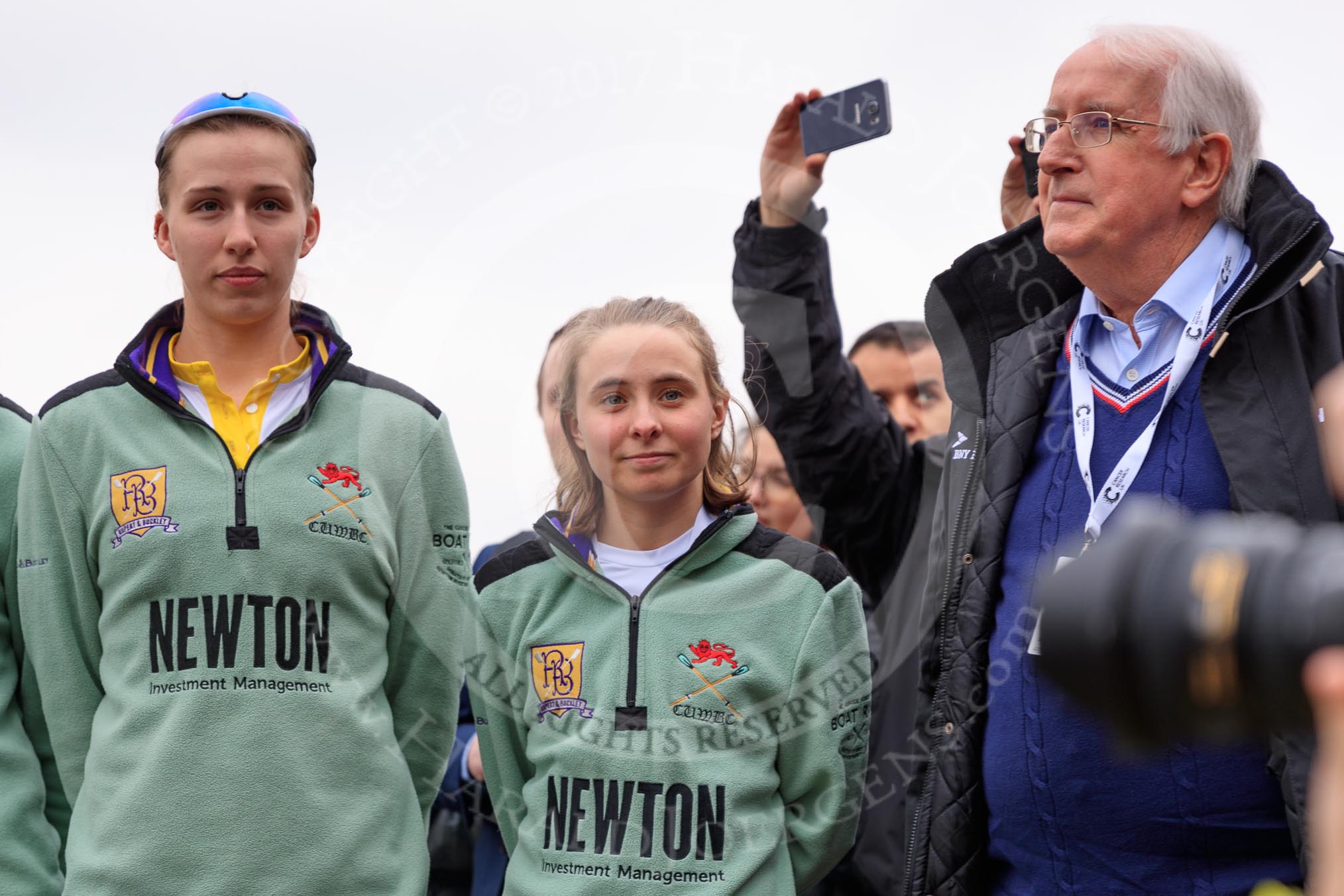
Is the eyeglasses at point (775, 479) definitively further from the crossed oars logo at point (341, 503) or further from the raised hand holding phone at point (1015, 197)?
the crossed oars logo at point (341, 503)

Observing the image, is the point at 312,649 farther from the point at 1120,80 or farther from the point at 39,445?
the point at 1120,80

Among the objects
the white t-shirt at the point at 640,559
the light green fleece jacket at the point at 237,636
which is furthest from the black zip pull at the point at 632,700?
the light green fleece jacket at the point at 237,636

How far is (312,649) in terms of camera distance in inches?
112

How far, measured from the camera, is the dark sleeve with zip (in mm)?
3475

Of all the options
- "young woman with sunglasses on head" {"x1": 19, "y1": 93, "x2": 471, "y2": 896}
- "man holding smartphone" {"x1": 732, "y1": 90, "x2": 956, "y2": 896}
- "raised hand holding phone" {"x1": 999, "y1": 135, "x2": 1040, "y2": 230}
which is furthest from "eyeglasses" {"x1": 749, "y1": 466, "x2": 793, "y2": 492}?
"young woman with sunglasses on head" {"x1": 19, "y1": 93, "x2": 471, "y2": 896}

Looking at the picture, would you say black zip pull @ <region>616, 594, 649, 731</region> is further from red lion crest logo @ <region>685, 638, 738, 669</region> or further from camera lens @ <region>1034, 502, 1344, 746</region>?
camera lens @ <region>1034, 502, 1344, 746</region>

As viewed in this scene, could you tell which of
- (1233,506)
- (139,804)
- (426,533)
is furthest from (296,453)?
(1233,506)

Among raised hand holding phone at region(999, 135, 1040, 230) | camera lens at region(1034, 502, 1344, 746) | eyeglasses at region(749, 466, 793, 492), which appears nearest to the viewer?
camera lens at region(1034, 502, 1344, 746)

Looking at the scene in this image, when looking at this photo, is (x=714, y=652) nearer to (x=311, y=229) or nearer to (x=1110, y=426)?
(x=1110, y=426)

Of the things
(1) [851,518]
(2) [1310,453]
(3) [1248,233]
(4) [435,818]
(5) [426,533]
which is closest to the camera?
(2) [1310,453]

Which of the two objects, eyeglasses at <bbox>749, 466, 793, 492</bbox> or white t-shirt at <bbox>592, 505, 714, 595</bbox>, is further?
eyeglasses at <bbox>749, 466, 793, 492</bbox>

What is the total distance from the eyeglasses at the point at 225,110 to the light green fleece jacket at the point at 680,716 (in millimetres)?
1043

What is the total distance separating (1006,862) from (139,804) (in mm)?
1646

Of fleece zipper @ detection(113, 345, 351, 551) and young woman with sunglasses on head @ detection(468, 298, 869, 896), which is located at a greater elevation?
fleece zipper @ detection(113, 345, 351, 551)
